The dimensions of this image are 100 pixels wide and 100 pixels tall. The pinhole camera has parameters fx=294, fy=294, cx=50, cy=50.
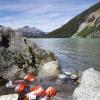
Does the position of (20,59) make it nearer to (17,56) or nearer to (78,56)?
(17,56)

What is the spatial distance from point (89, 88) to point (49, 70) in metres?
7.95

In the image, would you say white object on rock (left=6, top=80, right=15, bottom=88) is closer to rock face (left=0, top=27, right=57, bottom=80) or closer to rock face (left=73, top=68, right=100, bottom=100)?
rock face (left=0, top=27, right=57, bottom=80)

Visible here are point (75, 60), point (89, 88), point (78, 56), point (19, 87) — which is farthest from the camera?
point (78, 56)

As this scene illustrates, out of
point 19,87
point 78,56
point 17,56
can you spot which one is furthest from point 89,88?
point 78,56

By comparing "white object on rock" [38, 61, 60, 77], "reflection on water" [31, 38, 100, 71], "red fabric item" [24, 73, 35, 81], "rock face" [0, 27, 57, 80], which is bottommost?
"reflection on water" [31, 38, 100, 71]

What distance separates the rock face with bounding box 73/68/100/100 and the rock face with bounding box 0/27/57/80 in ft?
23.7

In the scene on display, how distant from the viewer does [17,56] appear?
23797mm

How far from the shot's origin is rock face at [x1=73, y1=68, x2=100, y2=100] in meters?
14.6

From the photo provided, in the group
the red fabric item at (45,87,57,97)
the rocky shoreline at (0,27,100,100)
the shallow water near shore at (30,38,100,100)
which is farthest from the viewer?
the rocky shoreline at (0,27,100,100)

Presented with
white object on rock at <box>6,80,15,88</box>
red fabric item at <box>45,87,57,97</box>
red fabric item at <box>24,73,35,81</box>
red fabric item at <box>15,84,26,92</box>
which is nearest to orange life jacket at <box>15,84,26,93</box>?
red fabric item at <box>15,84,26,92</box>

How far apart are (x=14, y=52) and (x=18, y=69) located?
1431mm

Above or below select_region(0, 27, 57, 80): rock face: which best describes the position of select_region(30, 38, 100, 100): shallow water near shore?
below

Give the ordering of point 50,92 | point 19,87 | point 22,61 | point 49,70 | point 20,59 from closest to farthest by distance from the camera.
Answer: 1. point 50,92
2. point 19,87
3. point 49,70
4. point 20,59
5. point 22,61

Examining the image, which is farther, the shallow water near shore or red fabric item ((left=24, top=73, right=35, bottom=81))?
red fabric item ((left=24, top=73, right=35, bottom=81))
